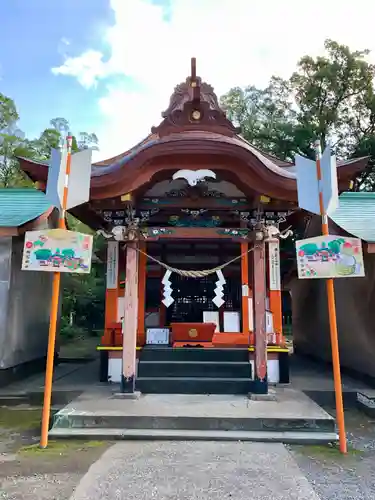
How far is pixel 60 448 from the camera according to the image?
446 centimetres

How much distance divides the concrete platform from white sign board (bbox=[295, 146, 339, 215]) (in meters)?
2.58

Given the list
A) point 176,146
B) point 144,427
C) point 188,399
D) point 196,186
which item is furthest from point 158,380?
point 176,146

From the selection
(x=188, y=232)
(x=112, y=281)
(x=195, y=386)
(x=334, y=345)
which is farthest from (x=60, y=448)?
(x=112, y=281)

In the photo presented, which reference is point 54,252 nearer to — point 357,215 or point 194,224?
point 194,224

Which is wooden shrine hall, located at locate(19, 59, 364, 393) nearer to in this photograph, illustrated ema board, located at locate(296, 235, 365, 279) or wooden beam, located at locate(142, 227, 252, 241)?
wooden beam, located at locate(142, 227, 252, 241)

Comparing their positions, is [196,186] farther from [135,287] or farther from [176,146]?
[135,287]

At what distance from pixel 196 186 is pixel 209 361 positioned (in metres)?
2.96

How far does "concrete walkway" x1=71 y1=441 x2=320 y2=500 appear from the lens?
3.35m

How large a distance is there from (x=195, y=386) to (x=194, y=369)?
13.1 inches

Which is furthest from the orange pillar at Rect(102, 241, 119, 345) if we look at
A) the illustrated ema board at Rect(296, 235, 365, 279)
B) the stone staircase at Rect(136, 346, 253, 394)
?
the illustrated ema board at Rect(296, 235, 365, 279)

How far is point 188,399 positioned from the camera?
5879 millimetres

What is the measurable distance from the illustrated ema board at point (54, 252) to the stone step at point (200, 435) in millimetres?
1948

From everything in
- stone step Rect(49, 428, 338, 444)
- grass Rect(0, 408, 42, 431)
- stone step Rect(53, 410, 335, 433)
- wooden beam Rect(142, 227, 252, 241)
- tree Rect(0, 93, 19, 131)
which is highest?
tree Rect(0, 93, 19, 131)

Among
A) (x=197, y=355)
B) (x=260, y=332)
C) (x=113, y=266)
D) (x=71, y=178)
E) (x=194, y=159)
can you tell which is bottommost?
(x=197, y=355)
